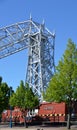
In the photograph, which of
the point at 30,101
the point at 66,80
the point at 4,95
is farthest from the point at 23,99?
the point at 66,80

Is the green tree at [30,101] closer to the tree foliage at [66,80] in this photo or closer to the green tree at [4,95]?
the green tree at [4,95]

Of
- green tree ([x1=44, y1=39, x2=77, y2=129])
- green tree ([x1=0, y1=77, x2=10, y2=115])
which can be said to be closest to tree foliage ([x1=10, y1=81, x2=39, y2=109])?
green tree ([x1=0, y1=77, x2=10, y2=115])

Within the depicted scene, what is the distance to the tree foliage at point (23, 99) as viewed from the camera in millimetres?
65106

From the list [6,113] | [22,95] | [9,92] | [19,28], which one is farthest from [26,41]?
[22,95]

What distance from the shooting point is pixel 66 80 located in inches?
1982

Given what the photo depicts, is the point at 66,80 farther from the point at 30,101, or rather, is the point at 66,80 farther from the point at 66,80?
the point at 30,101

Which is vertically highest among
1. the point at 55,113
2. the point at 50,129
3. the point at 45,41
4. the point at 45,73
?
the point at 45,41

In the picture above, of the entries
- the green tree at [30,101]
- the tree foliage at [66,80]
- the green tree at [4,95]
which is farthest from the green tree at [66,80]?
the green tree at [4,95]

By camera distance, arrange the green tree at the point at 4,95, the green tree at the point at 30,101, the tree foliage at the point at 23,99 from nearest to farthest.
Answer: the green tree at the point at 30,101, the tree foliage at the point at 23,99, the green tree at the point at 4,95

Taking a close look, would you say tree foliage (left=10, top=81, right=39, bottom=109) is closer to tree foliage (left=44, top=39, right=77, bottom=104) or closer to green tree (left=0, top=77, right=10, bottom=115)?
green tree (left=0, top=77, right=10, bottom=115)

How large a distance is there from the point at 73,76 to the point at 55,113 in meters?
22.7

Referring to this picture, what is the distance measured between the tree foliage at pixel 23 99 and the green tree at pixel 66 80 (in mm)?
13711

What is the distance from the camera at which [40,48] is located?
319 ft

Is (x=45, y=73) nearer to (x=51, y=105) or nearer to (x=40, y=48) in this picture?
(x=40, y=48)
